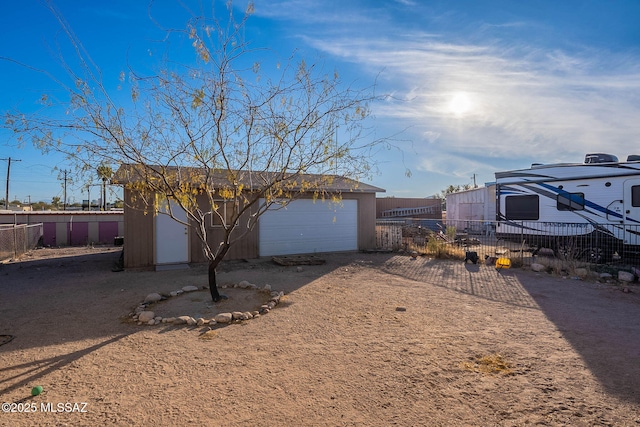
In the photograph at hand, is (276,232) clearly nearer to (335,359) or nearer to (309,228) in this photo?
(309,228)

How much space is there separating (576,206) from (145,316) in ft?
38.6

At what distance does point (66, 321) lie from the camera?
535cm

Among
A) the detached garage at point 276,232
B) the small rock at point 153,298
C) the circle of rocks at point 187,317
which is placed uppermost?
the detached garage at point 276,232

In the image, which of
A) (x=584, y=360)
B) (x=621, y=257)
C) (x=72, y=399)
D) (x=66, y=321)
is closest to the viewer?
(x=72, y=399)

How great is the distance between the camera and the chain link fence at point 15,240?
12289mm

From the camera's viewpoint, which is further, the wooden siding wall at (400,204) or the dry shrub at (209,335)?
the wooden siding wall at (400,204)

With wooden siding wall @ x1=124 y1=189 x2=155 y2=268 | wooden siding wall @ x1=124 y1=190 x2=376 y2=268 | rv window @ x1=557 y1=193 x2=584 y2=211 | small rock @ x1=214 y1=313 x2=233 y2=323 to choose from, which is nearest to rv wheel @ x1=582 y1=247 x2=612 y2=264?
rv window @ x1=557 y1=193 x2=584 y2=211

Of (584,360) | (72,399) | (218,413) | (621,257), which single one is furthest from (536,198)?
(72,399)

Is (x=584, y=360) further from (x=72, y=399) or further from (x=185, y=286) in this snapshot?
(x=185, y=286)

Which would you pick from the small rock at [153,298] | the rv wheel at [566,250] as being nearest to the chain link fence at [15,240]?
the small rock at [153,298]

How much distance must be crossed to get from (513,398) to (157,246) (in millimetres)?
9627

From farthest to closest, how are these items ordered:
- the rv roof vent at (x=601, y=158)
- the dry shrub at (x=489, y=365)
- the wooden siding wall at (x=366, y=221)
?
the wooden siding wall at (x=366, y=221) < the rv roof vent at (x=601, y=158) < the dry shrub at (x=489, y=365)

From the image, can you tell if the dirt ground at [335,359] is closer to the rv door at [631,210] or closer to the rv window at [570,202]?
the rv door at [631,210]

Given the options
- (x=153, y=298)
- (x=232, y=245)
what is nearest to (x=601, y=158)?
(x=232, y=245)
